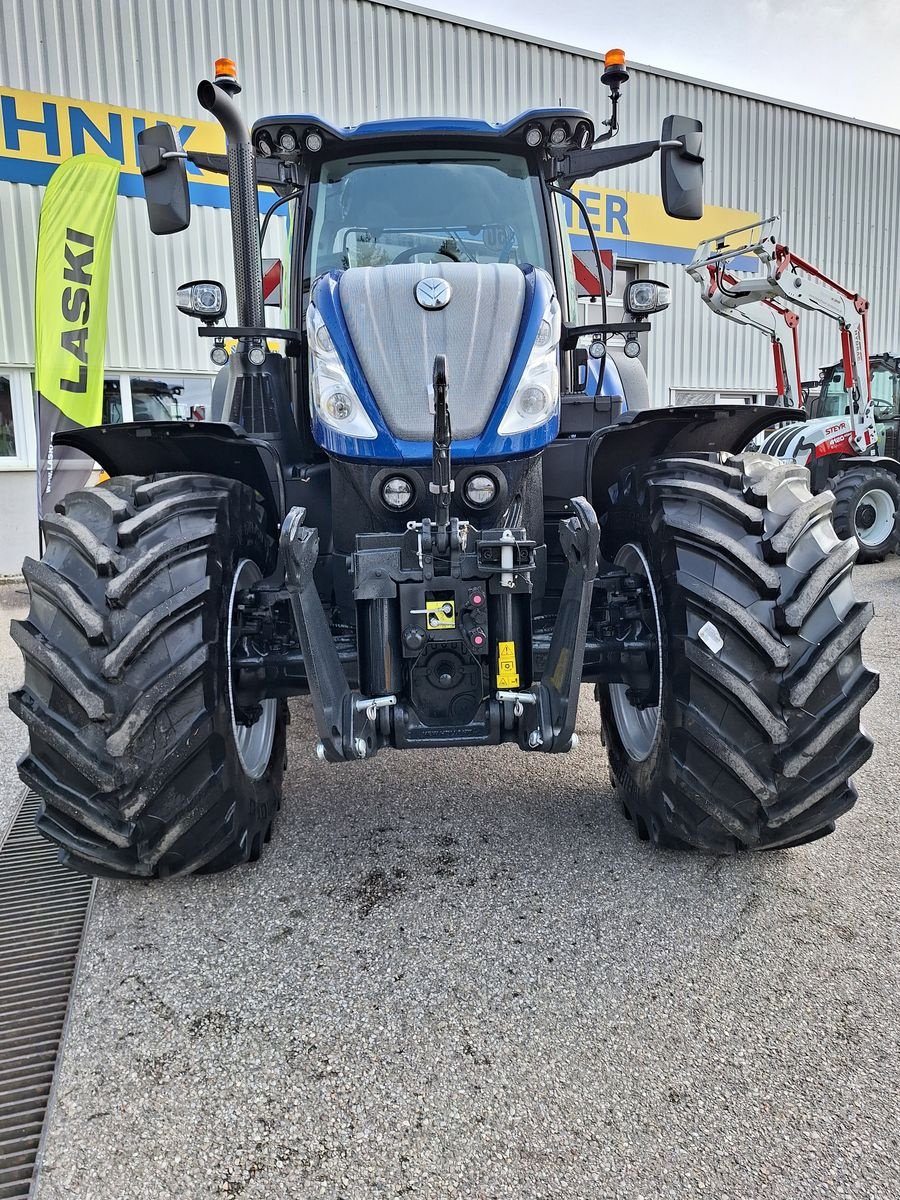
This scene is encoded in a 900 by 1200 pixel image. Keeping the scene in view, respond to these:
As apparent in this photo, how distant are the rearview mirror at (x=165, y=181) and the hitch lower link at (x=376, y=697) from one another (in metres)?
1.44

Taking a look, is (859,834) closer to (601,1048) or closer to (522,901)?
(522,901)

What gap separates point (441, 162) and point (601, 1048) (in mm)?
3139

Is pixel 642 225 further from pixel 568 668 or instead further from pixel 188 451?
pixel 568 668

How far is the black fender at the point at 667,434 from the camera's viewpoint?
2766 millimetres

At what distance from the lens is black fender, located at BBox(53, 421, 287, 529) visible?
2691mm

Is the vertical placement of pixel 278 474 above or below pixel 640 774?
above

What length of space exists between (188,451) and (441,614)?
1.24 m

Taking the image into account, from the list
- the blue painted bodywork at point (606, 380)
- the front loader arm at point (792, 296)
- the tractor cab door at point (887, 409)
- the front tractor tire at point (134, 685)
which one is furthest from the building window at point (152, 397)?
the tractor cab door at point (887, 409)

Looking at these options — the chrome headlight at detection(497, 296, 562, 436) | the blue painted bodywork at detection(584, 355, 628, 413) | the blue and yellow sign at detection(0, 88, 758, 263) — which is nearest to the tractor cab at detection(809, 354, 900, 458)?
the blue and yellow sign at detection(0, 88, 758, 263)

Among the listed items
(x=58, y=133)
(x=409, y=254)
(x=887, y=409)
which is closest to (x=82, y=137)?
(x=58, y=133)

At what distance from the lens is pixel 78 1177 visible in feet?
5.37

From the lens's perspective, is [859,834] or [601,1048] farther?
[859,834]

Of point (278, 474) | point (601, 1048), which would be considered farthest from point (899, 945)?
point (278, 474)

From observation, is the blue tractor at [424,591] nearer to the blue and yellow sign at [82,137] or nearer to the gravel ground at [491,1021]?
the gravel ground at [491,1021]
